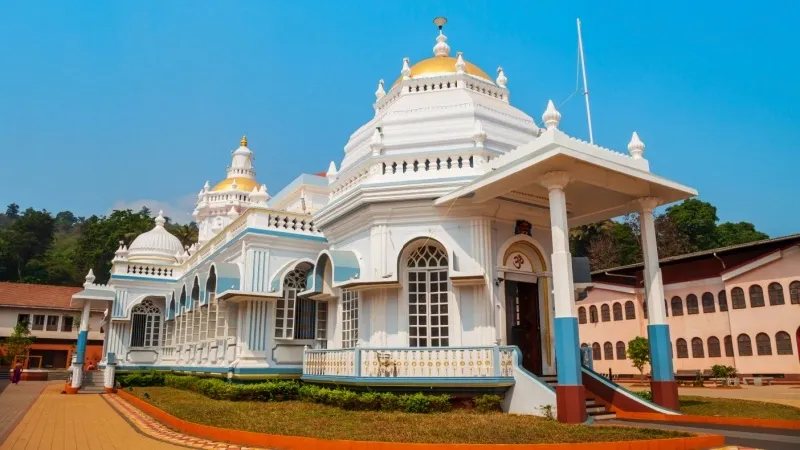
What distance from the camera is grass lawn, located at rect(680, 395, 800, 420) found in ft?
35.3

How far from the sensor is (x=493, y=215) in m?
12.9

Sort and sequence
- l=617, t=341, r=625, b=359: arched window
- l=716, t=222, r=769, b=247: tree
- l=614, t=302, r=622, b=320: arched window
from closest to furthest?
1. l=617, t=341, r=625, b=359: arched window
2. l=614, t=302, r=622, b=320: arched window
3. l=716, t=222, r=769, b=247: tree

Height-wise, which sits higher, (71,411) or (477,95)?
(477,95)

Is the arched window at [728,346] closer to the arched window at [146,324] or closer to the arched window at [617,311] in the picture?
the arched window at [617,311]

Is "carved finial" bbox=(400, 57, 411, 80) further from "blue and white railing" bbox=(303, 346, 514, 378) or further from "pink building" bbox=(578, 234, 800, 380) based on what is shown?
"pink building" bbox=(578, 234, 800, 380)

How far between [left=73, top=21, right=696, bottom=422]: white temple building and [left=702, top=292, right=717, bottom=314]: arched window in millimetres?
18823

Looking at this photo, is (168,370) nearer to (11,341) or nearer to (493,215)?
(493,215)

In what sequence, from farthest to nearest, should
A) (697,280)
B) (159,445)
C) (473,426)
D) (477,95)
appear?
(697,280) < (477,95) < (473,426) < (159,445)

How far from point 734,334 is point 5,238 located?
72.3 meters

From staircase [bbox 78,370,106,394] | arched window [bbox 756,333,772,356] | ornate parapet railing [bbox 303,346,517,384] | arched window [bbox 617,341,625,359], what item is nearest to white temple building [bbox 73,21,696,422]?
ornate parapet railing [bbox 303,346,517,384]

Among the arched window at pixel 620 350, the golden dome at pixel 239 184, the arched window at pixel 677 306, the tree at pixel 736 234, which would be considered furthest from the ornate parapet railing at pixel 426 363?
the tree at pixel 736 234

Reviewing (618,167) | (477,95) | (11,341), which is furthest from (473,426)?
(11,341)

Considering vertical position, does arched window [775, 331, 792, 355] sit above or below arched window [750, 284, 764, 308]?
below

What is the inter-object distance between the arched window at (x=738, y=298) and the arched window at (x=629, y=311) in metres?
5.86
